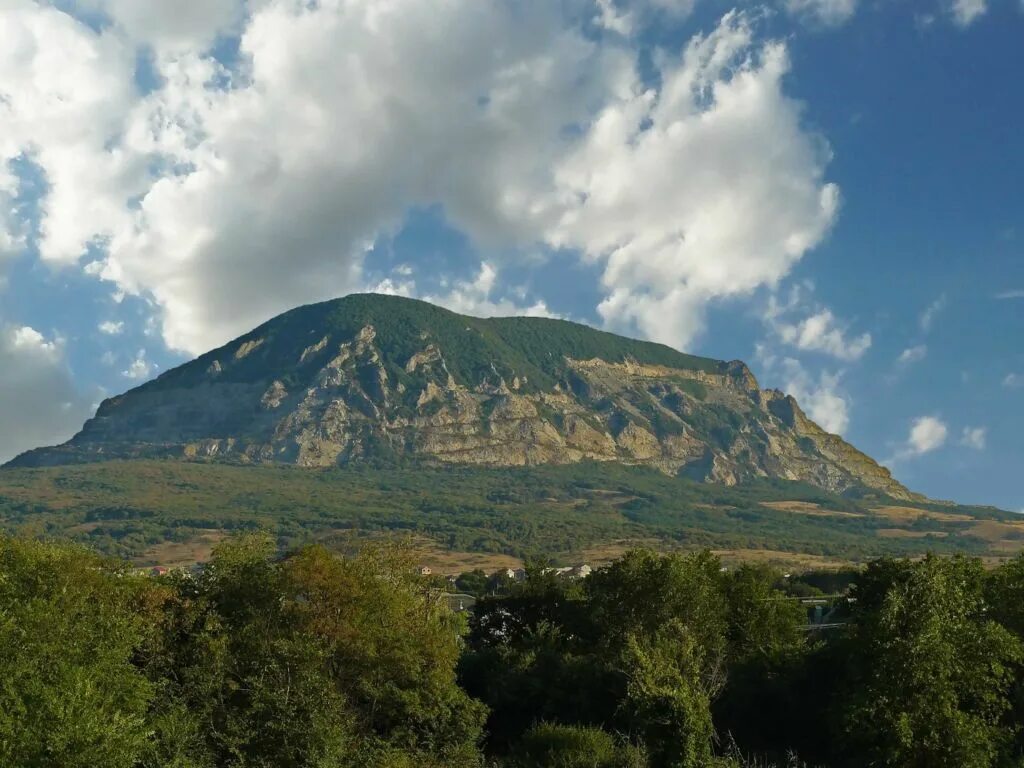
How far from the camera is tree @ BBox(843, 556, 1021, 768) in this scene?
122ft

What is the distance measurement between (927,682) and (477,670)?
4489 centimetres

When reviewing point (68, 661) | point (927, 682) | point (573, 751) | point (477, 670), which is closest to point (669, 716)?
point (573, 751)

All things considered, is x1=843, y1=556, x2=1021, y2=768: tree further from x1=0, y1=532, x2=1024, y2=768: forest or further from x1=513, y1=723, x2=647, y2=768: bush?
x1=513, y1=723, x2=647, y2=768: bush

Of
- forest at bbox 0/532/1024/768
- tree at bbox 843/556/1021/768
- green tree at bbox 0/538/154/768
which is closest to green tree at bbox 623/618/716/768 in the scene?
forest at bbox 0/532/1024/768

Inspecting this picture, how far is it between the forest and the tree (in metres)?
0.10

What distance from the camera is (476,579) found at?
18588cm

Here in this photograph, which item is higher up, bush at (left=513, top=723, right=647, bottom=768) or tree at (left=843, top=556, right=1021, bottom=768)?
tree at (left=843, top=556, right=1021, bottom=768)

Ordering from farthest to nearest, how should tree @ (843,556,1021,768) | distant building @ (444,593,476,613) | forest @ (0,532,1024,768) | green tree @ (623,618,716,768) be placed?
distant building @ (444,593,476,613)
green tree @ (623,618,716,768)
forest @ (0,532,1024,768)
tree @ (843,556,1021,768)

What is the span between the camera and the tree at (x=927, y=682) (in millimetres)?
37094

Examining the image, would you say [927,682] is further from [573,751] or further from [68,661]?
[68,661]

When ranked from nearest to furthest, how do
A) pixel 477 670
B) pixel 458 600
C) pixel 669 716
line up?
pixel 669 716, pixel 477 670, pixel 458 600

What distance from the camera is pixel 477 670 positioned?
76.8 m

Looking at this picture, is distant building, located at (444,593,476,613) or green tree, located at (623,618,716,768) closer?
Result: green tree, located at (623,618,716,768)

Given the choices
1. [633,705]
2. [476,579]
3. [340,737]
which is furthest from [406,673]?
[476,579]
